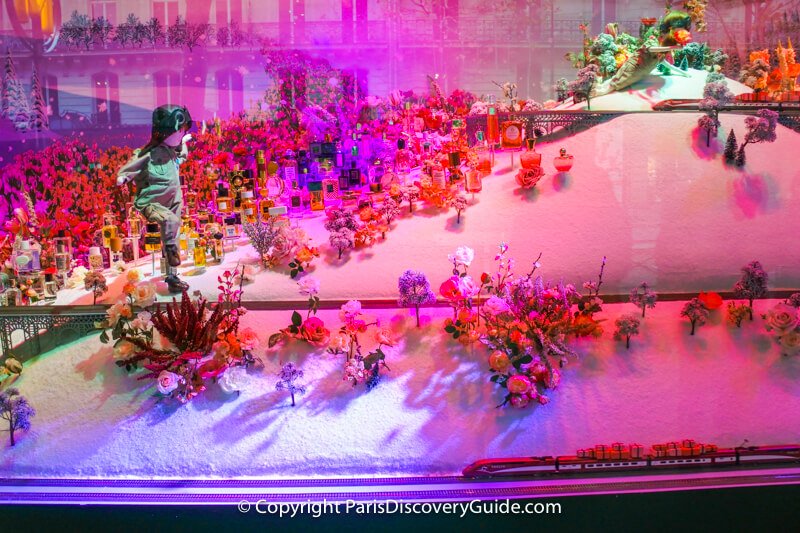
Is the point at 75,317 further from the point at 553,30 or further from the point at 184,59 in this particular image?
the point at 553,30

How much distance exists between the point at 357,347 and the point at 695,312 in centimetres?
181

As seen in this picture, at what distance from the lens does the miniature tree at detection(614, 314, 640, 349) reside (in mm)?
4035

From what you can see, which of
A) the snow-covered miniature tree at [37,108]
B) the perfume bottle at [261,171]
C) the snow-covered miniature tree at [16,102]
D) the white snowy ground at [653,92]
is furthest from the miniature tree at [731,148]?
the snow-covered miniature tree at [16,102]

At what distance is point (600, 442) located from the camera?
3654mm

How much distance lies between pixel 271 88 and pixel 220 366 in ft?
4.98

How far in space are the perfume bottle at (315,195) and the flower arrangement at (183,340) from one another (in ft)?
3.11

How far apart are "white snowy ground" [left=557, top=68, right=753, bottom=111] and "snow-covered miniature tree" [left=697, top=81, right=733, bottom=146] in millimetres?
60

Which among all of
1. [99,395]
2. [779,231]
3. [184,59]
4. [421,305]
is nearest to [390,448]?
[421,305]

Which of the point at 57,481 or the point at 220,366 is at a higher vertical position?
the point at 220,366

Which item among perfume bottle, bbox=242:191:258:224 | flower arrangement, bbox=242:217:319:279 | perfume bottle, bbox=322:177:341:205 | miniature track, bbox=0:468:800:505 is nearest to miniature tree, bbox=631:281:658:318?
miniature track, bbox=0:468:800:505

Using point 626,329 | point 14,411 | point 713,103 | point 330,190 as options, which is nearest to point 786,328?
point 626,329

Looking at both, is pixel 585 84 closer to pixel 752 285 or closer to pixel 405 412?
pixel 752 285

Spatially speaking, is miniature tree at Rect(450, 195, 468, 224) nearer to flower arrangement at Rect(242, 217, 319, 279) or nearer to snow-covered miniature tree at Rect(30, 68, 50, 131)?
flower arrangement at Rect(242, 217, 319, 279)

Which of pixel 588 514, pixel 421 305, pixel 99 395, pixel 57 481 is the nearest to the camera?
pixel 588 514
